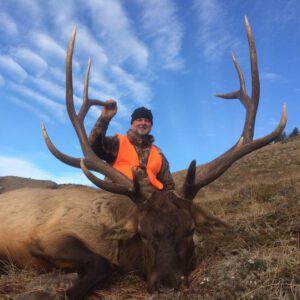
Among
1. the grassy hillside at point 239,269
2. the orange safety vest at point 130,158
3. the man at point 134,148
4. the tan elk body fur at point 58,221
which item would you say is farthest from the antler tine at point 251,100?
the tan elk body fur at point 58,221

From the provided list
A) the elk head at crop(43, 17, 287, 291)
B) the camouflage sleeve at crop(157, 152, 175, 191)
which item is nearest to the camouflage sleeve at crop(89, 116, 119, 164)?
the elk head at crop(43, 17, 287, 291)

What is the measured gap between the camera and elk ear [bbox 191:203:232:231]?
15.3 ft

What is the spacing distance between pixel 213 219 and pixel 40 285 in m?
1.97

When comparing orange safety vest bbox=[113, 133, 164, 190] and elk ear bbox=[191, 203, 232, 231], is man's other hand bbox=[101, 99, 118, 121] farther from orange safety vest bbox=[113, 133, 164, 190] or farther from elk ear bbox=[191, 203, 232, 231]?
elk ear bbox=[191, 203, 232, 231]

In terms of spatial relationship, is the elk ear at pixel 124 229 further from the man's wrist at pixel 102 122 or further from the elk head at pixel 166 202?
the man's wrist at pixel 102 122

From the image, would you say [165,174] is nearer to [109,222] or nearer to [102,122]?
[102,122]

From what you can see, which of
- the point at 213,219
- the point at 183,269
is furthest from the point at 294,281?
the point at 213,219

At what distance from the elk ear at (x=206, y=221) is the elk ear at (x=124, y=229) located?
2.13 feet

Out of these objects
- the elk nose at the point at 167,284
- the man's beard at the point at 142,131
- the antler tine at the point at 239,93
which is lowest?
the elk nose at the point at 167,284

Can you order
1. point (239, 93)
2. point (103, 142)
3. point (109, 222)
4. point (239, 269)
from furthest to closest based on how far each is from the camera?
point (103, 142) → point (239, 93) → point (109, 222) → point (239, 269)

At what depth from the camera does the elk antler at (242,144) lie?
4598mm

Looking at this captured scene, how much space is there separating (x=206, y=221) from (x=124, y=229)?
923mm

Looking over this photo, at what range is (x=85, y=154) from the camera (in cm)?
548

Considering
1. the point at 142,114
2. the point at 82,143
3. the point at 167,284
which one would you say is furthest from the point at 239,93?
the point at 167,284
